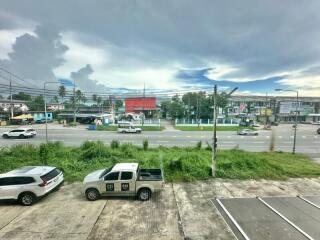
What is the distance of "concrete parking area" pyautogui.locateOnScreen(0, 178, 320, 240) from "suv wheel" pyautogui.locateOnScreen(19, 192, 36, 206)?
304 mm

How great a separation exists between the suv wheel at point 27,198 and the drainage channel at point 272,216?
9195 millimetres

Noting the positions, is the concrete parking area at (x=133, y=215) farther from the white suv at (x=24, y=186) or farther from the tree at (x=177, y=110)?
the tree at (x=177, y=110)

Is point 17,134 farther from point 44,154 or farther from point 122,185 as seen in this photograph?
point 122,185

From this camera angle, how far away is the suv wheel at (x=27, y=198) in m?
11.0

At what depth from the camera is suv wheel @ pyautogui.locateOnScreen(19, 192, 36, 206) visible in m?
11.0

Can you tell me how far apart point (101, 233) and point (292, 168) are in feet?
50.8

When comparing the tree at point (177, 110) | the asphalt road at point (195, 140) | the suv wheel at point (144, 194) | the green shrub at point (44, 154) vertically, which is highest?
the tree at point (177, 110)

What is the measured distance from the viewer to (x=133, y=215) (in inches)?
388

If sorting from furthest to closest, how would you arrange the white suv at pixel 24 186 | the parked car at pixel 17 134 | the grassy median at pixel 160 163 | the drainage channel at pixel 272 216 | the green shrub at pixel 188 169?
the parked car at pixel 17 134 → the grassy median at pixel 160 163 → the green shrub at pixel 188 169 → the white suv at pixel 24 186 → the drainage channel at pixel 272 216

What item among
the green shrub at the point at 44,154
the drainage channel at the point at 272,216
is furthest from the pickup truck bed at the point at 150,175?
the green shrub at the point at 44,154

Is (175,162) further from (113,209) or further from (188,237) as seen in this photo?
(188,237)

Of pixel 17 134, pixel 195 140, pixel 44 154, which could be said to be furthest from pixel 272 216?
pixel 17 134

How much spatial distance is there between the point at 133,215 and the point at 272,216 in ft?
20.4

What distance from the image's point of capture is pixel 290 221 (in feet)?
30.3
